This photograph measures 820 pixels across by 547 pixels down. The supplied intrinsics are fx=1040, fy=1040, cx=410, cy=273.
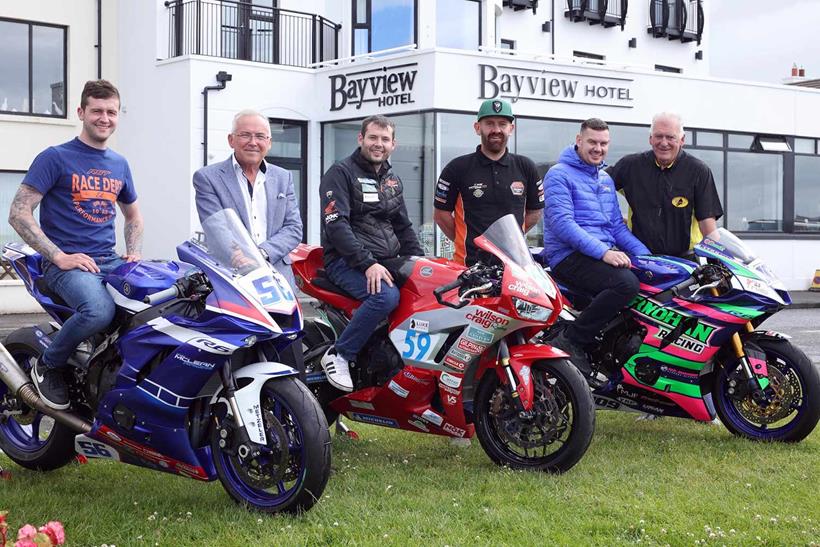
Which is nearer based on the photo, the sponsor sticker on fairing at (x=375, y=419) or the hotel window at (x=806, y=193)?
the sponsor sticker on fairing at (x=375, y=419)

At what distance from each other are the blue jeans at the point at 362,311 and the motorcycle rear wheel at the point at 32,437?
1.57 metres

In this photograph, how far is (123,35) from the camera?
2080 cm

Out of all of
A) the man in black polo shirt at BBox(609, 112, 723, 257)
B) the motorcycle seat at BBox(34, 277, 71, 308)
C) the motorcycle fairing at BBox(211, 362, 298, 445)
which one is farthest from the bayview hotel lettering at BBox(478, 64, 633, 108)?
the motorcycle fairing at BBox(211, 362, 298, 445)

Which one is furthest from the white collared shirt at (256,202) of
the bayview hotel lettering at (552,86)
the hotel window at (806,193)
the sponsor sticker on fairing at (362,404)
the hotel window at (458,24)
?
the hotel window at (806,193)

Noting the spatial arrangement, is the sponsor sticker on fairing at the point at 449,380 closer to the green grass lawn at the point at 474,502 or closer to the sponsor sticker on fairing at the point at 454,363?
the sponsor sticker on fairing at the point at 454,363

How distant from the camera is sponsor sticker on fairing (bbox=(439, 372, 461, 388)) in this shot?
5.72 meters

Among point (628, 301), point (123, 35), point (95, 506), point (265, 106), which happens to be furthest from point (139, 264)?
Answer: point (123, 35)

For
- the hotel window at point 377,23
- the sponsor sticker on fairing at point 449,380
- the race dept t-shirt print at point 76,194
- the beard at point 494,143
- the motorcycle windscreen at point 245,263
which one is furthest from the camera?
the hotel window at point 377,23

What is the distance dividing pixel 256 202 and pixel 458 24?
58.8 feet

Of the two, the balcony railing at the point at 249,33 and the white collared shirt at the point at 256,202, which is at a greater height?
the balcony railing at the point at 249,33

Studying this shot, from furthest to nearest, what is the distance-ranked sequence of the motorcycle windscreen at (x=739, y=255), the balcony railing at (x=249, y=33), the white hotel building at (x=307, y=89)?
1. the balcony railing at (x=249, y=33)
2. the white hotel building at (x=307, y=89)
3. the motorcycle windscreen at (x=739, y=255)

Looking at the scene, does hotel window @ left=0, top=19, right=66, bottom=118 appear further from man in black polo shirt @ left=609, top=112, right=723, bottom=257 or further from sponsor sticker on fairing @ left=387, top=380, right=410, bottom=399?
sponsor sticker on fairing @ left=387, top=380, right=410, bottom=399

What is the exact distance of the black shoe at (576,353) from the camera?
6.61 m

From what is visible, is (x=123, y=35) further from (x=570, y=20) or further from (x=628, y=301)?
(x=628, y=301)
